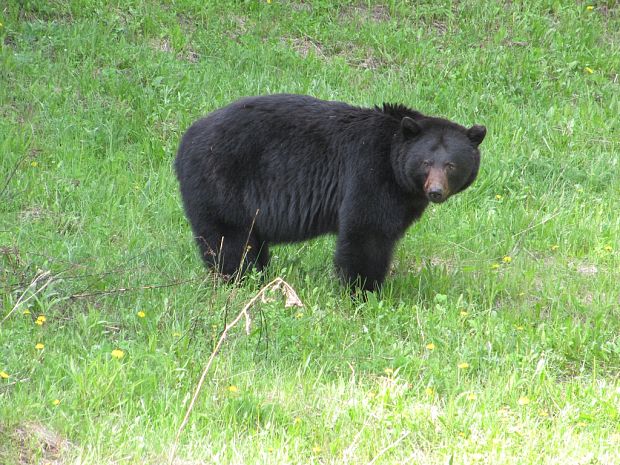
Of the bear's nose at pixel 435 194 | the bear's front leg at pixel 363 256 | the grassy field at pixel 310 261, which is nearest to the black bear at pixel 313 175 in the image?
the bear's front leg at pixel 363 256

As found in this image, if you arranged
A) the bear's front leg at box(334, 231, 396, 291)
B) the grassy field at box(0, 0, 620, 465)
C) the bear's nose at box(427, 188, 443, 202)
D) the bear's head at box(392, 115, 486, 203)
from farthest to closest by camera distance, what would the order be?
the bear's front leg at box(334, 231, 396, 291)
the bear's head at box(392, 115, 486, 203)
the bear's nose at box(427, 188, 443, 202)
the grassy field at box(0, 0, 620, 465)

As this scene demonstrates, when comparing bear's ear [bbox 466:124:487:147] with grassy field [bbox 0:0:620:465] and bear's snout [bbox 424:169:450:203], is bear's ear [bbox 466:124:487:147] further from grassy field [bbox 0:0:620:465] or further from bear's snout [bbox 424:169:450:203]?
grassy field [bbox 0:0:620:465]

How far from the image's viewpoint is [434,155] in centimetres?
664

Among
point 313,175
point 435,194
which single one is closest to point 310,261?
point 313,175

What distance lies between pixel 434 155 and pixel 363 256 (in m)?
0.87

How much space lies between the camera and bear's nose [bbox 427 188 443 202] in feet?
21.2

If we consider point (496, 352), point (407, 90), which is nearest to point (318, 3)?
point (407, 90)

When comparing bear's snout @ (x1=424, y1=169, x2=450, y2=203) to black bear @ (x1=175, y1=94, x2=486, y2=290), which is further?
black bear @ (x1=175, y1=94, x2=486, y2=290)

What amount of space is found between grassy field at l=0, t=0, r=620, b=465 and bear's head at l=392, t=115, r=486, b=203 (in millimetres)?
792

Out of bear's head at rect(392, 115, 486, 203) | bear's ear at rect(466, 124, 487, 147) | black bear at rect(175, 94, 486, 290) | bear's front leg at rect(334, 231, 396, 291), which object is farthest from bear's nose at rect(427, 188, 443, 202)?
bear's ear at rect(466, 124, 487, 147)

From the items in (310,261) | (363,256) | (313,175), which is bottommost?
(310,261)

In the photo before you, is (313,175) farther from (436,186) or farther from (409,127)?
(436,186)

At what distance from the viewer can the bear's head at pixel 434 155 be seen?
662 centimetres

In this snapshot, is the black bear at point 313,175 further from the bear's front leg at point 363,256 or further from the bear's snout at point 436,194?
the bear's snout at point 436,194
